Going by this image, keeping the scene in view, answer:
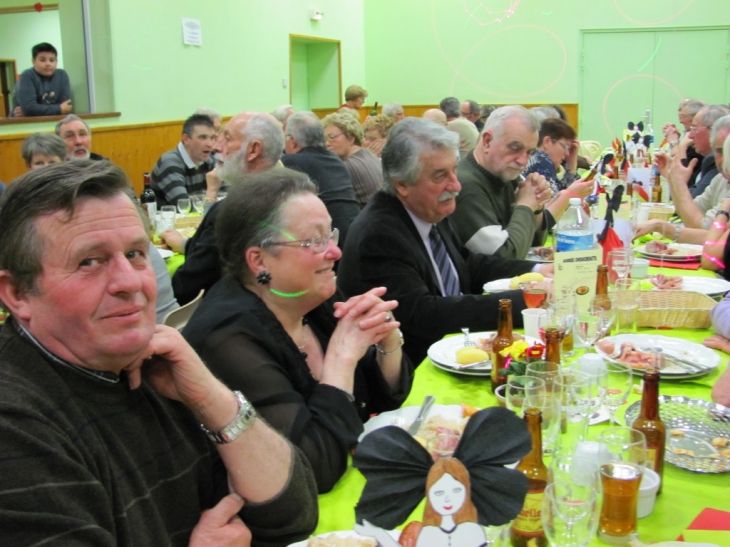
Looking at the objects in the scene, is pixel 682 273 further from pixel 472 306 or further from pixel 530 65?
pixel 530 65

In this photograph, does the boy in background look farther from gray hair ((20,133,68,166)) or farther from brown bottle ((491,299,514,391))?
brown bottle ((491,299,514,391))

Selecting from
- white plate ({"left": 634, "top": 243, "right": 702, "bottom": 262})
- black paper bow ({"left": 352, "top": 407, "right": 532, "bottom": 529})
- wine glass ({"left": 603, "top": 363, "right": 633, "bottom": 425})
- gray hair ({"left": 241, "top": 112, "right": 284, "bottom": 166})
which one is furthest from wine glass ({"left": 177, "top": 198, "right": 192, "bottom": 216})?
black paper bow ({"left": 352, "top": 407, "right": 532, "bottom": 529})

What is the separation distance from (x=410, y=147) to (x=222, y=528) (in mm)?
1751

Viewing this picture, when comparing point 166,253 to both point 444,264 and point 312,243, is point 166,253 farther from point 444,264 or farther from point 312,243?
point 312,243

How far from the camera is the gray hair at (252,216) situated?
68.8 inches

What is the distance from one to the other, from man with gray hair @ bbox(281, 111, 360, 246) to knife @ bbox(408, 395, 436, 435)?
97.0 inches

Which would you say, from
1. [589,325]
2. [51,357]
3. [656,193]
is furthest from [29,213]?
[656,193]

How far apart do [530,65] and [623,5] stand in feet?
5.45

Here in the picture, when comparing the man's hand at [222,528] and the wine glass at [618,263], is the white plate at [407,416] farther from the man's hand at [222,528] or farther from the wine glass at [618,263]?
the wine glass at [618,263]

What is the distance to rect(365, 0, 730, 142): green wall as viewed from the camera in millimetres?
11328

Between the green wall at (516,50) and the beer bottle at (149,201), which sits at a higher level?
the green wall at (516,50)

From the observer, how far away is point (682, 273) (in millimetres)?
3127

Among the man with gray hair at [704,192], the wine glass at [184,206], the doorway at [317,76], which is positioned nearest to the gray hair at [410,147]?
the man with gray hair at [704,192]

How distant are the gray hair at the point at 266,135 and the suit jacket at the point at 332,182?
0.60m
